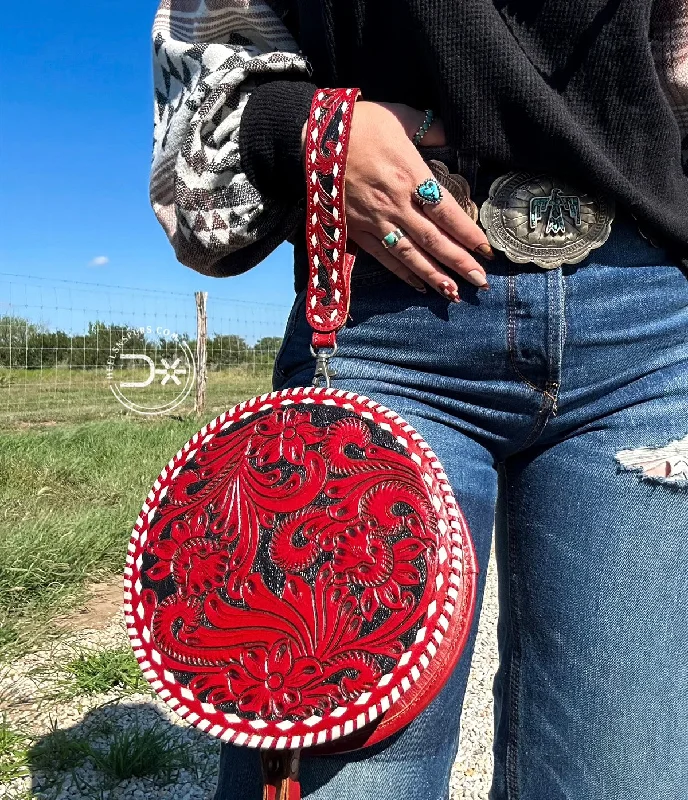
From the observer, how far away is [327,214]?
973 millimetres

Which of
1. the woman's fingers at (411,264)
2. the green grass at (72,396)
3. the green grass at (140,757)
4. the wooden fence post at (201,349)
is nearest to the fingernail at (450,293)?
the woman's fingers at (411,264)

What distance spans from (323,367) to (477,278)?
243mm

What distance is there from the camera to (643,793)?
971mm

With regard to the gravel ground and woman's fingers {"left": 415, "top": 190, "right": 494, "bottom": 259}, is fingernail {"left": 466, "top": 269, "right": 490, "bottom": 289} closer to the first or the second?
woman's fingers {"left": 415, "top": 190, "right": 494, "bottom": 259}

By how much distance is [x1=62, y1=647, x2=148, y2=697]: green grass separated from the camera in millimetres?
2707

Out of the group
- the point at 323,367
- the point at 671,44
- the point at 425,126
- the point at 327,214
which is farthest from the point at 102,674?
the point at 671,44

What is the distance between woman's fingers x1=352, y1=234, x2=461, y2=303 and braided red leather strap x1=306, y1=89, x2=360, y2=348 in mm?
34

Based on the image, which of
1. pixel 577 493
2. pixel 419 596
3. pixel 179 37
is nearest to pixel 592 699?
pixel 577 493

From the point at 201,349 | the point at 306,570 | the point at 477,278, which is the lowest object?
the point at 201,349

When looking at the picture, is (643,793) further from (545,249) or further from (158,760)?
(158,760)

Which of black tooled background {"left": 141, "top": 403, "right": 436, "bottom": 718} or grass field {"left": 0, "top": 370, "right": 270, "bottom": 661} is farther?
grass field {"left": 0, "top": 370, "right": 270, "bottom": 661}

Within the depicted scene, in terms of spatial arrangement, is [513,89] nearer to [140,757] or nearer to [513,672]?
[513,672]

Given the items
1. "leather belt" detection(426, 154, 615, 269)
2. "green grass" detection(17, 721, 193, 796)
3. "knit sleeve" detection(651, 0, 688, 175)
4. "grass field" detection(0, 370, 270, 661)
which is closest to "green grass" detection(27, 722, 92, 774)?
"green grass" detection(17, 721, 193, 796)

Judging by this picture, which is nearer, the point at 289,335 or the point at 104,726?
the point at 289,335
